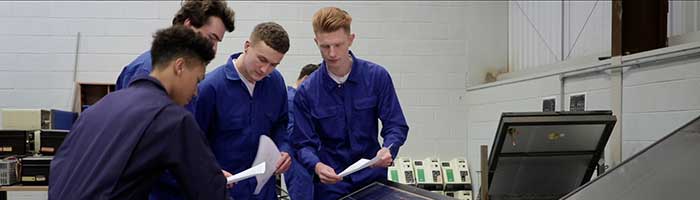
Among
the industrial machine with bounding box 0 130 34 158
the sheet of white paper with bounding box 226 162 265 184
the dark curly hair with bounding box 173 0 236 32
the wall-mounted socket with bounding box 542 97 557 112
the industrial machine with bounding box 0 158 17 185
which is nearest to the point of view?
the sheet of white paper with bounding box 226 162 265 184

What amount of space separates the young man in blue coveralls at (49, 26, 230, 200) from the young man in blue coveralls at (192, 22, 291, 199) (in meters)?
0.65

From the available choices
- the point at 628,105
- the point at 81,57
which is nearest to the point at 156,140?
the point at 628,105

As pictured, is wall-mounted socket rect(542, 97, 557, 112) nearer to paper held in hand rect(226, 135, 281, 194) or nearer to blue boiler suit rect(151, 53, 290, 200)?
blue boiler suit rect(151, 53, 290, 200)

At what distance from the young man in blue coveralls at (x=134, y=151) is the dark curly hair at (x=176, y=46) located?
0.07m

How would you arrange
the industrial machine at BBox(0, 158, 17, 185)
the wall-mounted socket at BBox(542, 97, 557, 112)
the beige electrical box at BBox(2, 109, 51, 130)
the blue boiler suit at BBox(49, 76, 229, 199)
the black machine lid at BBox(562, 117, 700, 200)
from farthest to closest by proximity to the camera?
the beige electrical box at BBox(2, 109, 51, 130), the wall-mounted socket at BBox(542, 97, 557, 112), the industrial machine at BBox(0, 158, 17, 185), the blue boiler suit at BBox(49, 76, 229, 199), the black machine lid at BBox(562, 117, 700, 200)

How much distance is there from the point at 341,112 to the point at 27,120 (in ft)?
10.4

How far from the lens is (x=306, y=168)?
7.52 feet

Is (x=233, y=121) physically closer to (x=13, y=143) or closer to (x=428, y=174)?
(x=13, y=143)

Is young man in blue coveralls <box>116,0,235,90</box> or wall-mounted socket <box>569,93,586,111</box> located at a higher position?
young man in blue coveralls <box>116,0,235,90</box>

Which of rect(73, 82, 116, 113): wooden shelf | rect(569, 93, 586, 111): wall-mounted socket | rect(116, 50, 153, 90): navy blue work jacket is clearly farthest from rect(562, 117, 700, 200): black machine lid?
rect(73, 82, 116, 113): wooden shelf

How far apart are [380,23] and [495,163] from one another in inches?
103

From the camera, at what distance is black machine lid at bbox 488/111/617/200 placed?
2.91 metres

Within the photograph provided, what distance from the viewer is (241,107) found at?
87.6 inches

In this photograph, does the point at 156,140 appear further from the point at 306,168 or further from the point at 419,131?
the point at 419,131
